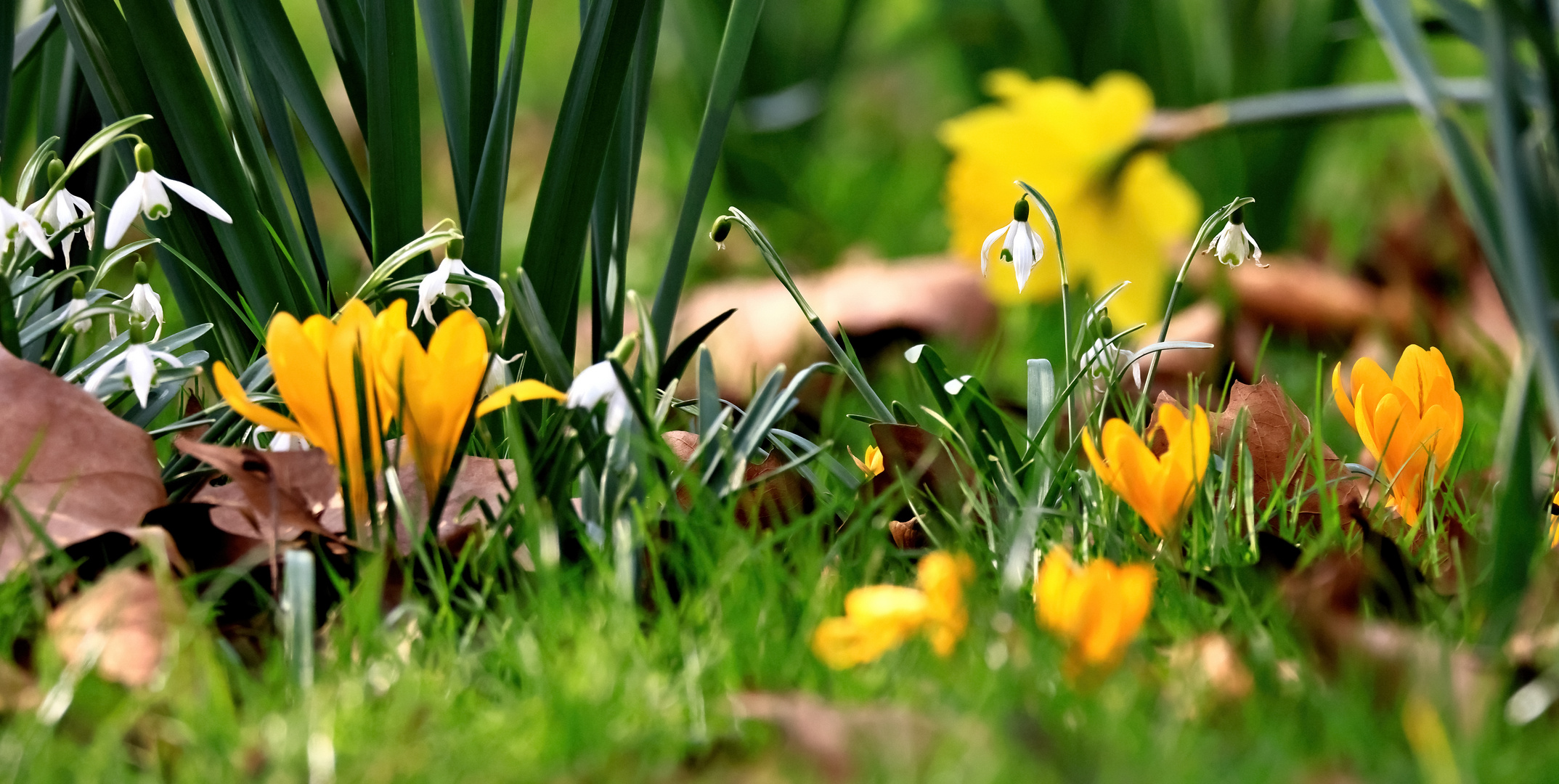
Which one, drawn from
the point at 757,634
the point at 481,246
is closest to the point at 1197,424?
the point at 757,634

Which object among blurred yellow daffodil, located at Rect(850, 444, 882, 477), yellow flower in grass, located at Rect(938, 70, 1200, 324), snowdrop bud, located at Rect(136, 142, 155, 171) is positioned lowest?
yellow flower in grass, located at Rect(938, 70, 1200, 324)

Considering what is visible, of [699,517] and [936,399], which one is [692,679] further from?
[936,399]

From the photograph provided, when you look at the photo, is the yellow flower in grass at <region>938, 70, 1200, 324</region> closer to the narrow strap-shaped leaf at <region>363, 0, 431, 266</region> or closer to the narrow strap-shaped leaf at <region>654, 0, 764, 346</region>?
the narrow strap-shaped leaf at <region>654, 0, 764, 346</region>

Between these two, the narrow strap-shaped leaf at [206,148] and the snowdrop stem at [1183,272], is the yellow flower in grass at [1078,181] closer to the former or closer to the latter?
the snowdrop stem at [1183,272]

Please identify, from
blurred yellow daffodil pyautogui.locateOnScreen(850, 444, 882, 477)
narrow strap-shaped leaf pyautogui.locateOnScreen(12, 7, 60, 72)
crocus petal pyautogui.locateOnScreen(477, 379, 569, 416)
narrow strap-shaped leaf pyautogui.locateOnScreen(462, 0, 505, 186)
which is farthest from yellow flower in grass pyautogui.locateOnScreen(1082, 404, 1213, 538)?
narrow strap-shaped leaf pyautogui.locateOnScreen(12, 7, 60, 72)

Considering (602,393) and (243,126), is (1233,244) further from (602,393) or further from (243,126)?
(243,126)
